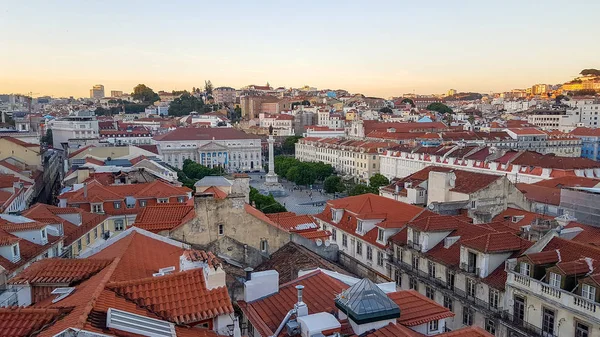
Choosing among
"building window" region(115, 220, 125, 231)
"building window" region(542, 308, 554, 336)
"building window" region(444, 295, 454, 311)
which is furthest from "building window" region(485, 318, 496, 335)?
"building window" region(115, 220, 125, 231)

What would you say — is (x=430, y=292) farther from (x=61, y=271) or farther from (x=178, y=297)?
(x=61, y=271)

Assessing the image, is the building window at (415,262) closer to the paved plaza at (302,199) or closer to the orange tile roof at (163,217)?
the orange tile roof at (163,217)

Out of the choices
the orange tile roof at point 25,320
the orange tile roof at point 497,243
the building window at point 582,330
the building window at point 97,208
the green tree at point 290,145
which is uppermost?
the orange tile roof at point 25,320

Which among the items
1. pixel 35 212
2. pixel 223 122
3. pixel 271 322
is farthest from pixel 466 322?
pixel 223 122

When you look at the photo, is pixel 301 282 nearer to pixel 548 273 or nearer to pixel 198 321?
pixel 198 321

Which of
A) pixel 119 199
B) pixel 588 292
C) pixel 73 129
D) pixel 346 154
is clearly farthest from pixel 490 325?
pixel 73 129

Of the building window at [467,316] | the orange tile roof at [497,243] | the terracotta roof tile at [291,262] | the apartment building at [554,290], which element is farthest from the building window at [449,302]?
the terracotta roof tile at [291,262]
